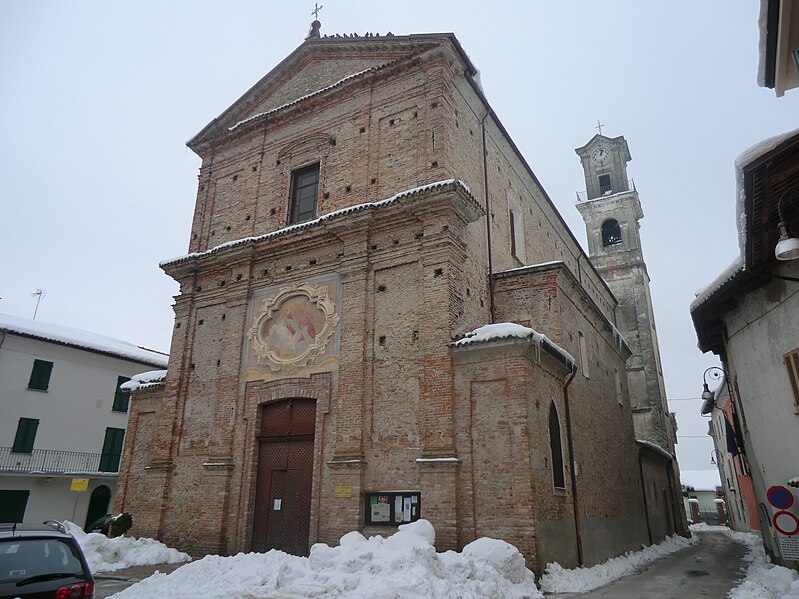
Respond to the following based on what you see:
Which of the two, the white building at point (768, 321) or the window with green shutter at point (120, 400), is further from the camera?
the window with green shutter at point (120, 400)

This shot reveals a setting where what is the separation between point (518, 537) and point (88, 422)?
21.0 meters

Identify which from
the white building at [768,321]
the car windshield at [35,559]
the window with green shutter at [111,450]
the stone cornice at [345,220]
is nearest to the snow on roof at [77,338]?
the window with green shutter at [111,450]

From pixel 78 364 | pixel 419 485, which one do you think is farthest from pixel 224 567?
pixel 78 364

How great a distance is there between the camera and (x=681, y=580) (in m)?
12.2

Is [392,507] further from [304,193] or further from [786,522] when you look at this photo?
[304,193]

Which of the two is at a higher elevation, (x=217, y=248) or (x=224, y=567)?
(x=217, y=248)

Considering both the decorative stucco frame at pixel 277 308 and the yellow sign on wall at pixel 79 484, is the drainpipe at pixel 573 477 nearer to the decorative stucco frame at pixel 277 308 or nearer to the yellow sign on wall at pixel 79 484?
the decorative stucco frame at pixel 277 308

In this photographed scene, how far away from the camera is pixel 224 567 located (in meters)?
9.62

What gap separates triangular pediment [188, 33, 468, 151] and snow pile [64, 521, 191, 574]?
11.9 meters

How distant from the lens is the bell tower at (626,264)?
29022mm

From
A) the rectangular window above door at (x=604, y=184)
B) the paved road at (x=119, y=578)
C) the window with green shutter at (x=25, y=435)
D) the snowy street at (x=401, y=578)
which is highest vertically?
the rectangular window above door at (x=604, y=184)

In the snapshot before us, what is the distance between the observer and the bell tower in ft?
95.2

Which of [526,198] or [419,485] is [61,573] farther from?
[526,198]

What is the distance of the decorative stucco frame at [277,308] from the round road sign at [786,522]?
9.12 metres
